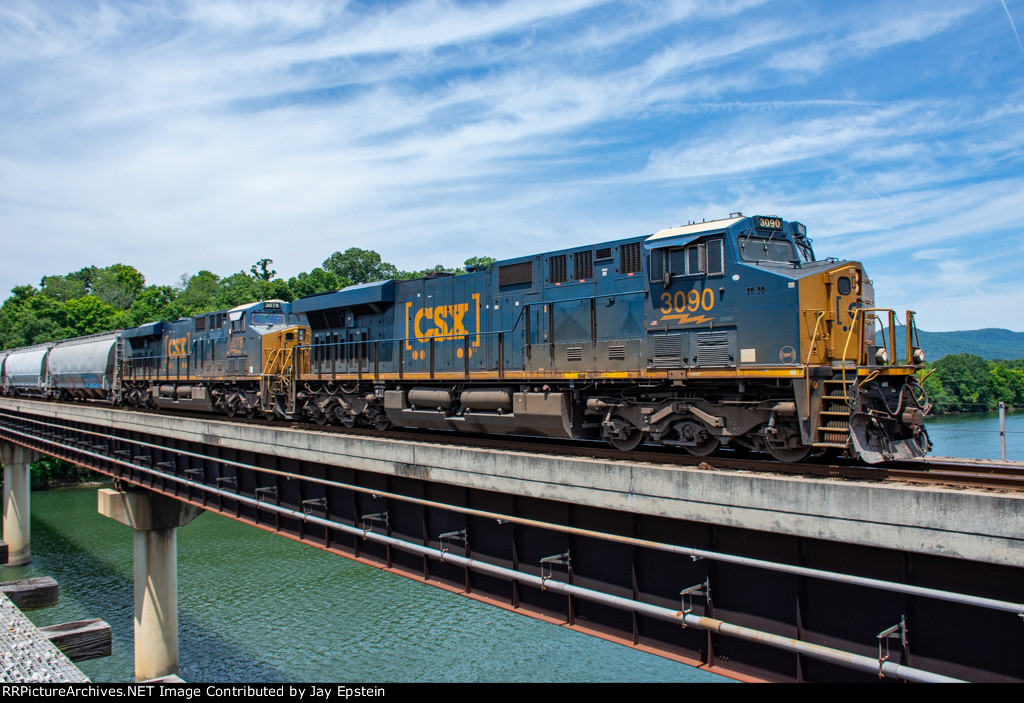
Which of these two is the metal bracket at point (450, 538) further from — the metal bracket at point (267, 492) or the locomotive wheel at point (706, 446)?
the metal bracket at point (267, 492)

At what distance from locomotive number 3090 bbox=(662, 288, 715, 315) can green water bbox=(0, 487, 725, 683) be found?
8.44 meters

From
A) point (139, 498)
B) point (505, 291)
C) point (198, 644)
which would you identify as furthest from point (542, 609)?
point (198, 644)

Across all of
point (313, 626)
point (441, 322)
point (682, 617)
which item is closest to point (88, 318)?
point (313, 626)

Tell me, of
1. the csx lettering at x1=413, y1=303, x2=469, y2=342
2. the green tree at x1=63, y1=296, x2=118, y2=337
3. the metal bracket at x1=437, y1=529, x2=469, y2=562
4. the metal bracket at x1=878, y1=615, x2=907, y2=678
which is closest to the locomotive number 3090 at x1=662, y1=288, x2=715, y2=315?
the metal bracket at x1=437, y1=529, x2=469, y2=562

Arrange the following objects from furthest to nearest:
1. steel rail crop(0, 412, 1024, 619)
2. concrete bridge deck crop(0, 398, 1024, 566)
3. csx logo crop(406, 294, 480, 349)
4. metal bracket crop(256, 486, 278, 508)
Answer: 1. csx logo crop(406, 294, 480, 349)
2. metal bracket crop(256, 486, 278, 508)
3. concrete bridge deck crop(0, 398, 1024, 566)
4. steel rail crop(0, 412, 1024, 619)

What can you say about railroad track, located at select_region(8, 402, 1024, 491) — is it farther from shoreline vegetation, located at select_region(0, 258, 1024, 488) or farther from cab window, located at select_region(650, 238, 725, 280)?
shoreline vegetation, located at select_region(0, 258, 1024, 488)

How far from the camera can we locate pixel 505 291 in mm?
13609

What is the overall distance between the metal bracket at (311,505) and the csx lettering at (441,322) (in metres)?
4.29

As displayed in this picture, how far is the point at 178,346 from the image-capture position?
26.9 m

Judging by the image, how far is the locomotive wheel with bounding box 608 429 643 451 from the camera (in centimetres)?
1055

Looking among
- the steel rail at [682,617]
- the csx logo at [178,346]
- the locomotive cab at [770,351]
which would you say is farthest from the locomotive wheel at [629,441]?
the csx logo at [178,346]

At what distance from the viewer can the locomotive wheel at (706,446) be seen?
9.62m

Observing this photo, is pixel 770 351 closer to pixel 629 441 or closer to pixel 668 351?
pixel 668 351

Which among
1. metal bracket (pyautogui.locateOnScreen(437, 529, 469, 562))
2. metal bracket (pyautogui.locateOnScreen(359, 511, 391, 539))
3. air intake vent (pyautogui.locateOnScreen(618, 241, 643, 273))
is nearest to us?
metal bracket (pyautogui.locateOnScreen(437, 529, 469, 562))
